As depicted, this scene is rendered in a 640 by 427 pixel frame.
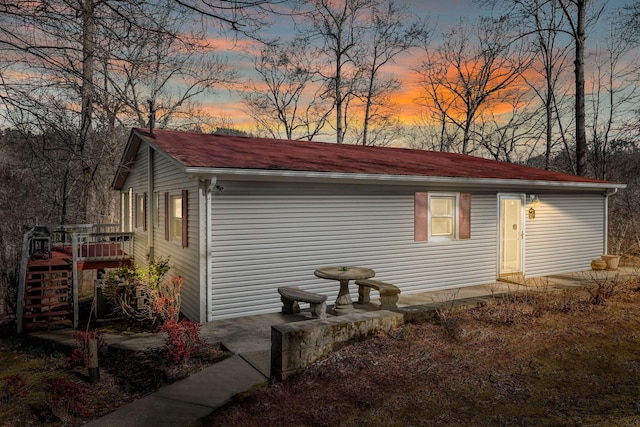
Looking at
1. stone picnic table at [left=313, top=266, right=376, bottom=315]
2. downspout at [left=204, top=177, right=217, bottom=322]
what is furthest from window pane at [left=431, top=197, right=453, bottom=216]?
downspout at [left=204, top=177, right=217, bottom=322]

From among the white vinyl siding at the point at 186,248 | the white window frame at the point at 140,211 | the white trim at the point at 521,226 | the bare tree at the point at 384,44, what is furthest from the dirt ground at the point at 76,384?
the bare tree at the point at 384,44

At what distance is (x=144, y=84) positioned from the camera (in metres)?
19.7

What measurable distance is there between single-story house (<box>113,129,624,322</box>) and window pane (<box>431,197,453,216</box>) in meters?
0.03

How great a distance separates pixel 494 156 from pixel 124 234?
2161 cm

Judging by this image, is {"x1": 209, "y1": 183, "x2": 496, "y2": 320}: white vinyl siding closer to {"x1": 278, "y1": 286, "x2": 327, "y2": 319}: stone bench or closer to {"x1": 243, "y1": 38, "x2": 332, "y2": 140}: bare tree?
{"x1": 278, "y1": 286, "x2": 327, "y2": 319}: stone bench

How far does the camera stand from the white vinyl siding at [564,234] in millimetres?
11562

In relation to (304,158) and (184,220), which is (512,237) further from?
(184,220)

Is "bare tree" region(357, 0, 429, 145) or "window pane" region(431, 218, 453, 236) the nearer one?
"window pane" region(431, 218, 453, 236)

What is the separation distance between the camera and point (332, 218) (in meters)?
8.83

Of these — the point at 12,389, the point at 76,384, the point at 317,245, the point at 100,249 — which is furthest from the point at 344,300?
the point at 100,249

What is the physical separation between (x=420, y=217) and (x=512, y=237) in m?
3.27

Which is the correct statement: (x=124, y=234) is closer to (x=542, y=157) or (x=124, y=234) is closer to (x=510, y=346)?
(x=510, y=346)

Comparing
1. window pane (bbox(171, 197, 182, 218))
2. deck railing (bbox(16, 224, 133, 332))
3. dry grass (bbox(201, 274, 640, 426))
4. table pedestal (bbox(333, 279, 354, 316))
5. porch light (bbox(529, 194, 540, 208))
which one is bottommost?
dry grass (bbox(201, 274, 640, 426))

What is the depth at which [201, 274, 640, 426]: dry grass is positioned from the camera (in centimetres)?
406
